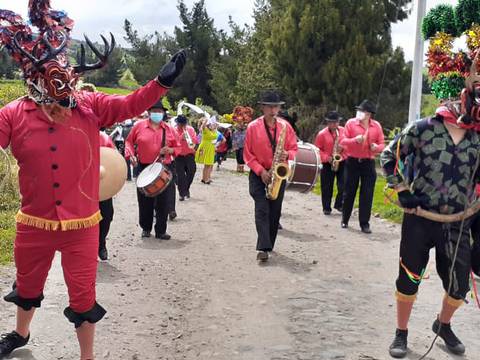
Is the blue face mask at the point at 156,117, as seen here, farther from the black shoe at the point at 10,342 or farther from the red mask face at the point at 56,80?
the red mask face at the point at 56,80

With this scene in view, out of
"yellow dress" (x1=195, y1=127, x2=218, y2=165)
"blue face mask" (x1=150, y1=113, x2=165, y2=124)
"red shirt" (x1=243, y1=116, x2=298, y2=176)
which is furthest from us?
"yellow dress" (x1=195, y1=127, x2=218, y2=165)

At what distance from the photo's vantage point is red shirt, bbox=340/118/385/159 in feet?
31.9

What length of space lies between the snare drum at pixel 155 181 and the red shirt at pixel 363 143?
3127mm

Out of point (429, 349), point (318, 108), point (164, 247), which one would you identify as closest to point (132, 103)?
point (429, 349)

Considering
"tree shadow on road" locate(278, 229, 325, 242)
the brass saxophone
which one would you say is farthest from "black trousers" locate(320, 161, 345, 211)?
"tree shadow on road" locate(278, 229, 325, 242)

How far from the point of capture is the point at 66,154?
13.2 ft

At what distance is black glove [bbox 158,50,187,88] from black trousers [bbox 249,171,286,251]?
12.7 feet

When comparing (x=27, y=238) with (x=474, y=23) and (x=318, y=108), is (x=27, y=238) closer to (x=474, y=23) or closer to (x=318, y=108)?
(x=474, y=23)

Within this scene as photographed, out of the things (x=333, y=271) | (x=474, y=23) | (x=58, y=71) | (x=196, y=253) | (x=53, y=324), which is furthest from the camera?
(x=196, y=253)

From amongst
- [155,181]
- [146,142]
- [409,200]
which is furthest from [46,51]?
[146,142]

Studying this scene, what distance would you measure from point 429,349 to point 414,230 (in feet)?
2.93

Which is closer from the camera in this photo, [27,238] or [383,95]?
[27,238]

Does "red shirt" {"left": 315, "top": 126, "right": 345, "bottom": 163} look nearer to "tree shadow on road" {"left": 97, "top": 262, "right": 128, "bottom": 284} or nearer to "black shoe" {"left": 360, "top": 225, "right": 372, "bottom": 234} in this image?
"black shoe" {"left": 360, "top": 225, "right": 372, "bottom": 234}

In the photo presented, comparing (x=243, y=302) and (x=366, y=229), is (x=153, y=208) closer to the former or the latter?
(x=366, y=229)
